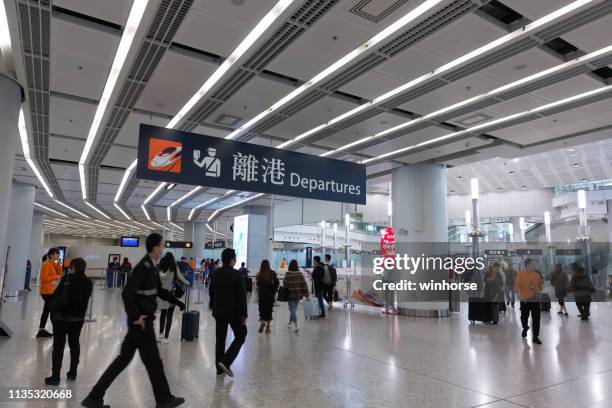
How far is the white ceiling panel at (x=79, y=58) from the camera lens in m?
5.61

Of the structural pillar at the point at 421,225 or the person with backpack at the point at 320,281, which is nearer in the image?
the person with backpack at the point at 320,281

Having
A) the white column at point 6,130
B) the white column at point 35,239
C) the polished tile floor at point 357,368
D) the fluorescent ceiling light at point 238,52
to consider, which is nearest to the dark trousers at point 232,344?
the polished tile floor at point 357,368

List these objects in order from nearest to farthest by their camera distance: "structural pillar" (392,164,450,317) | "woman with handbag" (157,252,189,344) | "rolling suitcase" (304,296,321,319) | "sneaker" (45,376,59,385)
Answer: "sneaker" (45,376,59,385), "woman with handbag" (157,252,189,344), "rolling suitcase" (304,296,321,319), "structural pillar" (392,164,450,317)

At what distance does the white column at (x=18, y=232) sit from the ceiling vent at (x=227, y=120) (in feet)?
36.7

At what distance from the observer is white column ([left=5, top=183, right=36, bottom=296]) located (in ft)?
50.9

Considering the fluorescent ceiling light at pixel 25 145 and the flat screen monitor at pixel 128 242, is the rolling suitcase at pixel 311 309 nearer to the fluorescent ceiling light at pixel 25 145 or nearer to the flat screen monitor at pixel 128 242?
the fluorescent ceiling light at pixel 25 145

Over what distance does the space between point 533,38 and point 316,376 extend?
5250 mm

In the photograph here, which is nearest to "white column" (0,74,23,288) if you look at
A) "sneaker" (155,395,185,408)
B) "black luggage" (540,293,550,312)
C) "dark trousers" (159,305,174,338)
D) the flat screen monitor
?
"dark trousers" (159,305,174,338)

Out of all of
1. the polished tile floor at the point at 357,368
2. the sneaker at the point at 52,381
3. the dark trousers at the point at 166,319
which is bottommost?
the polished tile floor at the point at 357,368

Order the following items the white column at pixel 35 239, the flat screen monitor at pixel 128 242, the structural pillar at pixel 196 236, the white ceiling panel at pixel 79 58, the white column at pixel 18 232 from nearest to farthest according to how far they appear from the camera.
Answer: the white ceiling panel at pixel 79 58, the white column at pixel 18 232, the white column at pixel 35 239, the flat screen monitor at pixel 128 242, the structural pillar at pixel 196 236

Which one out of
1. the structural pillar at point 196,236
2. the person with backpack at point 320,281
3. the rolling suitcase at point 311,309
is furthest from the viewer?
the structural pillar at point 196,236

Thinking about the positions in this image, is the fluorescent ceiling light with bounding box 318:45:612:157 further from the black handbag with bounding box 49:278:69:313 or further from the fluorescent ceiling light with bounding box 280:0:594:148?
the black handbag with bounding box 49:278:69:313

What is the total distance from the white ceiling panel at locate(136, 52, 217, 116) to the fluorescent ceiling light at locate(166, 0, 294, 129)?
4.5 inches

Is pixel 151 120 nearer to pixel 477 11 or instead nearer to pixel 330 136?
pixel 330 136
